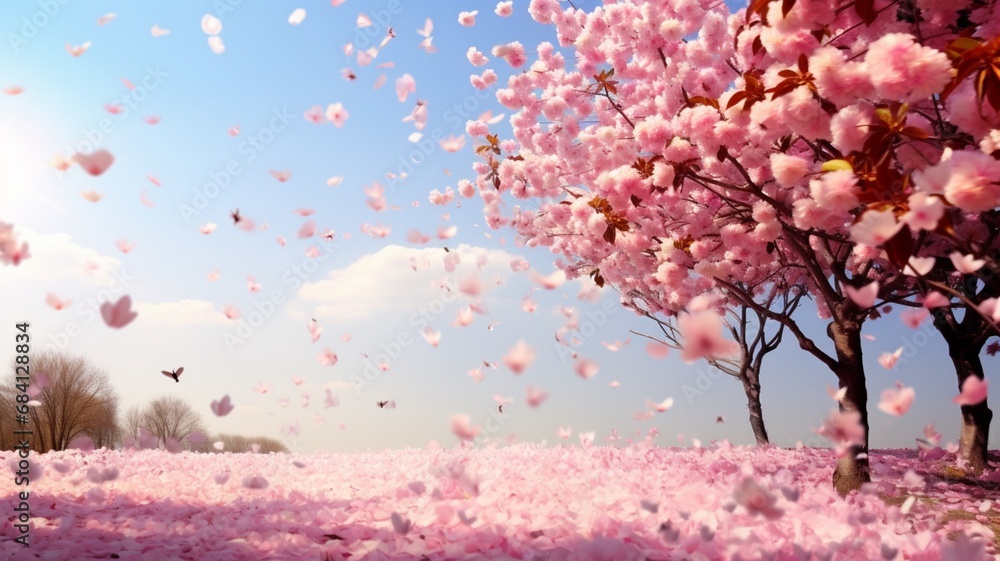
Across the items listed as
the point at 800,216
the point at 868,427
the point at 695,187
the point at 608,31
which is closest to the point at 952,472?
the point at 868,427

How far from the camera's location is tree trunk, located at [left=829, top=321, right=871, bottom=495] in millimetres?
6516

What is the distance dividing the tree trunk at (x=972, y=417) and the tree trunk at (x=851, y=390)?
4053 mm

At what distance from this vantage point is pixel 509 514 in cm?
432

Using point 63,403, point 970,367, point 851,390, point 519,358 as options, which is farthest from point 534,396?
point 63,403

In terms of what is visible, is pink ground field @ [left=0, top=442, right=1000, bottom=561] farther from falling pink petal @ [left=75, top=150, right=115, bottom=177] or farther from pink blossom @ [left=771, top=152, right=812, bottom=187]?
falling pink petal @ [left=75, top=150, right=115, bottom=177]

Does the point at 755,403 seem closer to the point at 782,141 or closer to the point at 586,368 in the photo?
the point at 782,141

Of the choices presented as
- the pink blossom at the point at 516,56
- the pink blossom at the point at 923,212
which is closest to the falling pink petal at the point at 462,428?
the pink blossom at the point at 923,212

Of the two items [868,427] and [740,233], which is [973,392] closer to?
[740,233]

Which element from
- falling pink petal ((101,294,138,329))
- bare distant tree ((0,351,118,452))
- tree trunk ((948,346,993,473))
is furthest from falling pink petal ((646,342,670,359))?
bare distant tree ((0,351,118,452))

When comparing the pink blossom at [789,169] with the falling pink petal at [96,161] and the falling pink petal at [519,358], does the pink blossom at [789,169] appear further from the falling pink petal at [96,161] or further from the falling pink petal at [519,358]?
the falling pink petal at [96,161]

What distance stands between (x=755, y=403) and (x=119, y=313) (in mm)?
11040

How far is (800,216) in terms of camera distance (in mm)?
4086

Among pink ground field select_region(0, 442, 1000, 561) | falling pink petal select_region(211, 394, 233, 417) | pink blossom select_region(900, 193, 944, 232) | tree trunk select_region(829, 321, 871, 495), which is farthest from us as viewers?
tree trunk select_region(829, 321, 871, 495)

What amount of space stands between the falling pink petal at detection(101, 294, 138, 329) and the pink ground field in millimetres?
1364
